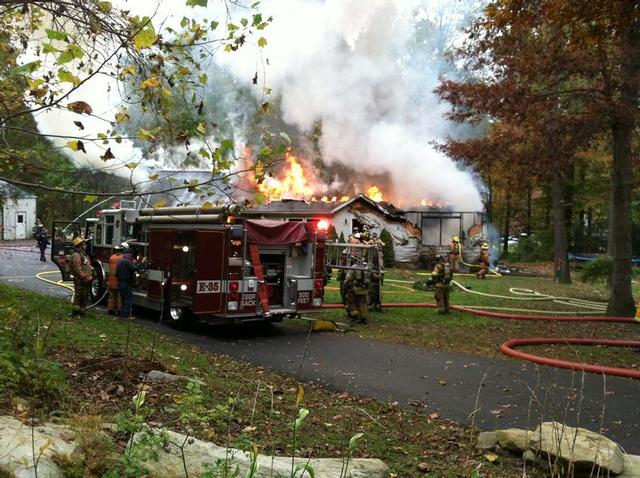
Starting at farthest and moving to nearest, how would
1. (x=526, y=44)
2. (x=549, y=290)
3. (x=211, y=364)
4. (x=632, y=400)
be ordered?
(x=549, y=290), (x=526, y=44), (x=211, y=364), (x=632, y=400)

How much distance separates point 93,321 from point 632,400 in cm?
853

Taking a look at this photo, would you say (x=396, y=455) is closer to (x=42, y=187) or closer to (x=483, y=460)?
(x=483, y=460)

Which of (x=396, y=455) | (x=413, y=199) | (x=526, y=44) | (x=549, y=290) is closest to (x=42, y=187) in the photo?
(x=396, y=455)

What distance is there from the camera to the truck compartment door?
1037 cm

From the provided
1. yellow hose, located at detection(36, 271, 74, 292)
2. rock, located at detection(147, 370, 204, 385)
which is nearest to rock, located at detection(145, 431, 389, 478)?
rock, located at detection(147, 370, 204, 385)

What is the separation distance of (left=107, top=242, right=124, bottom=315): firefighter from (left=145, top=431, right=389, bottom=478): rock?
816cm

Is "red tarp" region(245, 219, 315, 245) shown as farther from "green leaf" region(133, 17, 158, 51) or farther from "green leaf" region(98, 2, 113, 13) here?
"green leaf" region(133, 17, 158, 51)

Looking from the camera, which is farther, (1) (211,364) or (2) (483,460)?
(1) (211,364)

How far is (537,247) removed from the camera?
35.6 m

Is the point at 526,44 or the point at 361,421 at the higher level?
the point at 526,44

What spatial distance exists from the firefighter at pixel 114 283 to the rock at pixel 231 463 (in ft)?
26.8

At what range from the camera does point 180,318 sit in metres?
11.5

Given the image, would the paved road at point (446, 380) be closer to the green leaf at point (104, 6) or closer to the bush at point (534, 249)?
the green leaf at point (104, 6)

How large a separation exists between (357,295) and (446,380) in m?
4.73
